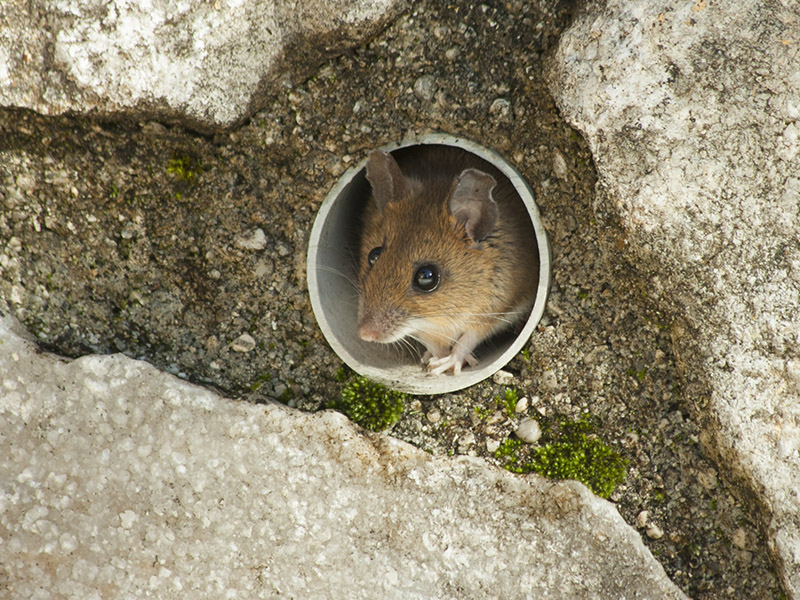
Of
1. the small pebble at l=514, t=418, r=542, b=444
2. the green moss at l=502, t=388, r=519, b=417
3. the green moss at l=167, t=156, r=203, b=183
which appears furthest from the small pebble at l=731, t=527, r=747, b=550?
the green moss at l=167, t=156, r=203, b=183

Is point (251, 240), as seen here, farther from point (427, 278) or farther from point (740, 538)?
point (740, 538)

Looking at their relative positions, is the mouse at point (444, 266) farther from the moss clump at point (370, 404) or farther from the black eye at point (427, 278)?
the moss clump at point (370, 404)

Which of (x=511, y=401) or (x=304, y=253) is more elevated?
(x=511, y=401)

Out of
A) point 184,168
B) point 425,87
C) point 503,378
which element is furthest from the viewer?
point 503,378

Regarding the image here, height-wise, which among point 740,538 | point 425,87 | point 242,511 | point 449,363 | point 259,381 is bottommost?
point 242,511

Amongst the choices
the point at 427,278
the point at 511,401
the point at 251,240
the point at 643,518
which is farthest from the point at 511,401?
the point at 251,240

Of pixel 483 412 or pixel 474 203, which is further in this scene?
pixel 474 203

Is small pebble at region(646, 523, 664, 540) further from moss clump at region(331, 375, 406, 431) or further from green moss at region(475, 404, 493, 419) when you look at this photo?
moss clump at region(331, 375, 406, 431)
